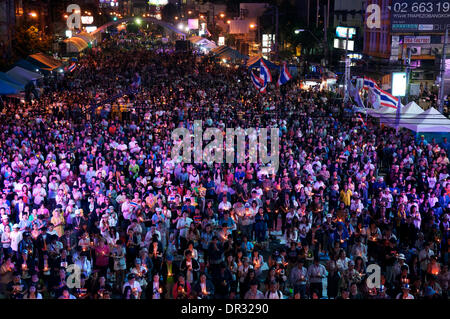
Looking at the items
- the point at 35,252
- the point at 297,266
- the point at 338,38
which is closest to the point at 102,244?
the point at 35,252

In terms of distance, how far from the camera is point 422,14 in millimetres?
35781

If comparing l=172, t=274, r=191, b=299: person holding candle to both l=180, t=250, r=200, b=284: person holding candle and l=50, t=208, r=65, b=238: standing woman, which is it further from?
l=50, t=208, r=65, b=238: standing woman

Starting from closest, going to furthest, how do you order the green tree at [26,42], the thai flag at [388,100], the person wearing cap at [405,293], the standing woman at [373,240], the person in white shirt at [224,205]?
the person wearing cap at [405,293], the standing woman at [373,240], the person in white shirt at [224,205], the thai flag at [388,100], the green tree at [26,42]

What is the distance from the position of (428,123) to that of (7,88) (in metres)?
18.0

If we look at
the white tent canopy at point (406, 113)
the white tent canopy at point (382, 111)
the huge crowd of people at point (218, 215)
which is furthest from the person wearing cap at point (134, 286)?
the white tent canopy at point (382, 111)

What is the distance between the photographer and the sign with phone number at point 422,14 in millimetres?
35000

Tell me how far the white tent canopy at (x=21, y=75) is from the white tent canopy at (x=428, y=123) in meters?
18.7

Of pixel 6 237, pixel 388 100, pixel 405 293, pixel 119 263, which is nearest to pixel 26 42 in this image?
pixel 388 100

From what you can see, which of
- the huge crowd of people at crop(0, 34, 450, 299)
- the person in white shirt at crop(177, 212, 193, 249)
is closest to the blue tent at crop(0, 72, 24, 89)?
the huge crowd of people at crop(0, 34, 450, 299)

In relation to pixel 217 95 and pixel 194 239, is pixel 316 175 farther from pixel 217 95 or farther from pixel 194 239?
pixel 217 95

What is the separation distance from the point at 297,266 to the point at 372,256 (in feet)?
Answer: 7.80

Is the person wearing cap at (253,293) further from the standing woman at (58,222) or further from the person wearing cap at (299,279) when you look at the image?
the standing woman at (58,222)

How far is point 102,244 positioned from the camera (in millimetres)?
11117

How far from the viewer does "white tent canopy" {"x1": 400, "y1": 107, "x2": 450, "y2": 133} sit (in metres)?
21.9
